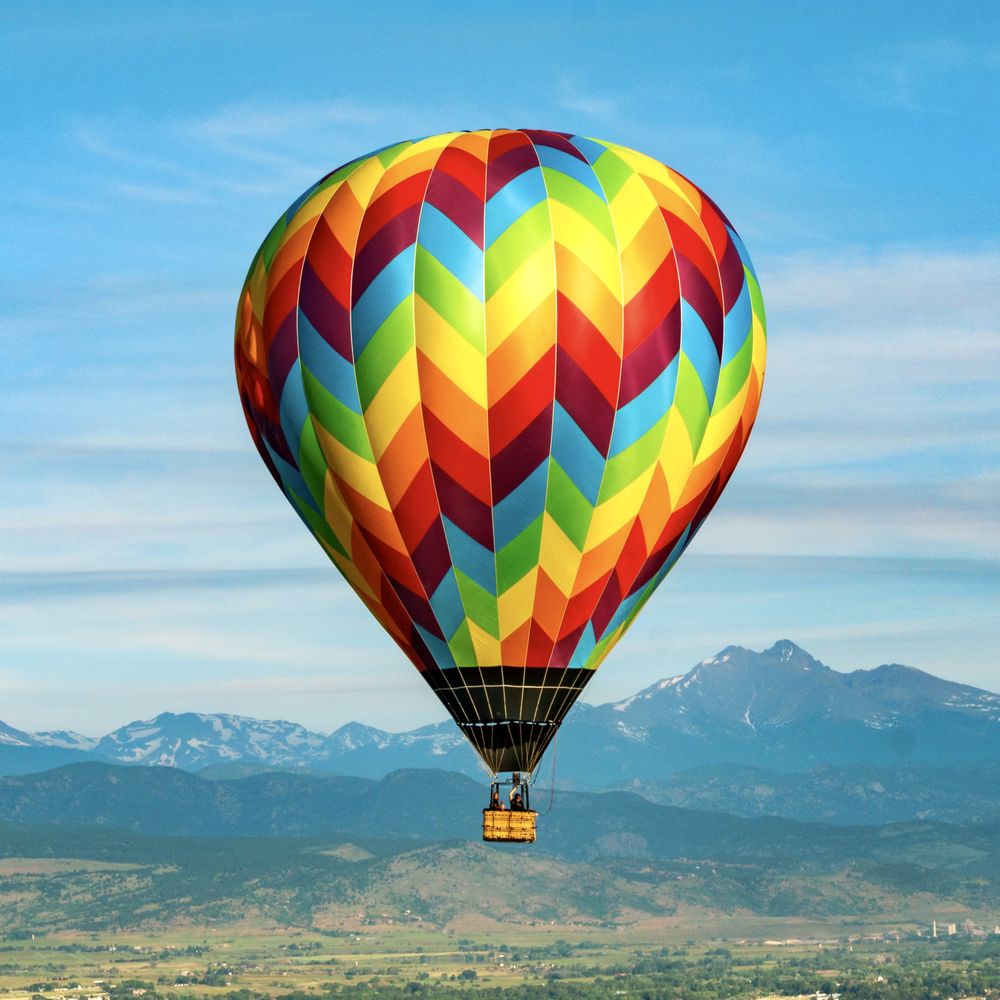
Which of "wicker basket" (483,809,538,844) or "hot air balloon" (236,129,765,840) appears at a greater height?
"hot air balloon" (236,129,765,840)

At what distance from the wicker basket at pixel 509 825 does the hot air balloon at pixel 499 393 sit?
0.30 feet

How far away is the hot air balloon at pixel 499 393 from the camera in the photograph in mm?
74562

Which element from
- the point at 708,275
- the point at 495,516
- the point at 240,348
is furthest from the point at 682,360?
the point at 240,348

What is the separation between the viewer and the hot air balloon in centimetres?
7456

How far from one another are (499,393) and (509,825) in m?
14.0

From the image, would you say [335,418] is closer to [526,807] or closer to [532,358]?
[532,358]

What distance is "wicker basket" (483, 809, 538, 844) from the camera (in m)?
72.1

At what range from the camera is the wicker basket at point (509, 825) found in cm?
7212

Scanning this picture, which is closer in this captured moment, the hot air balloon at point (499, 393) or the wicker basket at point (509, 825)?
the wicker basket at point (509, 825)

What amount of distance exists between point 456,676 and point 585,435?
910 cm

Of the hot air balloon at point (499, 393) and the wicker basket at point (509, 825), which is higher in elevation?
the hot air balloon at point (499, 393)

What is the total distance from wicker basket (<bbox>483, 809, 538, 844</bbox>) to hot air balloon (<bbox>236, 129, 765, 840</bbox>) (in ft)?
0.30

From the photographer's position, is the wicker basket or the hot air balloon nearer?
the wicker basket

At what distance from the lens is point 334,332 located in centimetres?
7638
